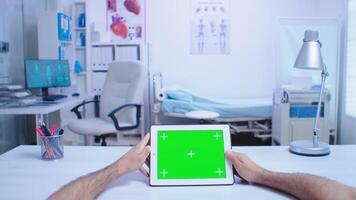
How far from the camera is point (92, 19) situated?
4.38 meters

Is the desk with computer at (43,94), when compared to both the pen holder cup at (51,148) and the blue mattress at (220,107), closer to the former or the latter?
the blue mattress at (220,107)

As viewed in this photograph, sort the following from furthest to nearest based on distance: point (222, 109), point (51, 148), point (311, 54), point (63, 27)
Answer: point (63, 27) → point (222, 109) → point (311, 54) → point (51, 148)

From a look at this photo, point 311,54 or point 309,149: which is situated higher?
point 311,54

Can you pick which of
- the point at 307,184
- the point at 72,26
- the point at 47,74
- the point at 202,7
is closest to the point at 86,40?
the point at 72,26

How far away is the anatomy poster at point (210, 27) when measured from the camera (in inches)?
176

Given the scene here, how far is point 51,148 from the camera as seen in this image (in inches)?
54.1

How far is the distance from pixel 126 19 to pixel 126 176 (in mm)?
3530

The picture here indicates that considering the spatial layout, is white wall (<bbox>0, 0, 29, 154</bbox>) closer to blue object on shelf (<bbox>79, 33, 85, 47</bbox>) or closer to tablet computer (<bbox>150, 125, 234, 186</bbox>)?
blue object on shelf (<bbox>79, 33, 85, 47</bbox>)

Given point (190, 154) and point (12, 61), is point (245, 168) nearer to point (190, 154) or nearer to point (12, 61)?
point (190, 154)

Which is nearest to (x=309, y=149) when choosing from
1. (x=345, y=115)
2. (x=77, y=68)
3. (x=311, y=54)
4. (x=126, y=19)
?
(x=311, y=54)

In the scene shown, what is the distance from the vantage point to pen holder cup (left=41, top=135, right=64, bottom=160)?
1372 millimetres

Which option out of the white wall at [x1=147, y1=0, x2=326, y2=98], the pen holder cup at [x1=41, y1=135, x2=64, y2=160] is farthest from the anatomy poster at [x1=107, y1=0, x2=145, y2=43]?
Answer: the pen holder cup at [x1=41, y1=135, x2=64, y2=160]

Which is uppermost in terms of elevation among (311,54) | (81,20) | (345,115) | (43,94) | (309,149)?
(81,20)

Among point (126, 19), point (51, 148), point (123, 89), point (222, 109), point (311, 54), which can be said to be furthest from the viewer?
point (126, 19)
